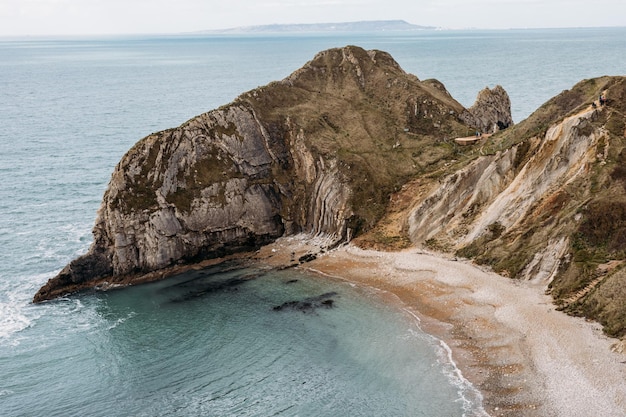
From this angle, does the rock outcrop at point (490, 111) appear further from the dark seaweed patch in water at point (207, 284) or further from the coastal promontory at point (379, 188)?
the dark seaweed patch in water at point (207, 284)

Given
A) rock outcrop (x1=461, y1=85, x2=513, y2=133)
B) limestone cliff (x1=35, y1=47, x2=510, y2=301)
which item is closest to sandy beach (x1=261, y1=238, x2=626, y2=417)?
limestone cliff (x1=35, y1=47, x2=510, y2=301)

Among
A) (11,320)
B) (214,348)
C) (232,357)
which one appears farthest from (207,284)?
(11,320)

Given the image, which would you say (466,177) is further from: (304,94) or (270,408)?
(270,408)

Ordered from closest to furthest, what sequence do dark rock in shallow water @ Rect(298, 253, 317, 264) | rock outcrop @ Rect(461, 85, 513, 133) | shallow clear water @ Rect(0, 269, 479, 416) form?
shallow clear water @ Rect(0, 269, 479, 416) → dark rock in shallow water @ Rect(298, 253, 317, 264) → rock outcrop @ Rect(461, 85, 513, 133)

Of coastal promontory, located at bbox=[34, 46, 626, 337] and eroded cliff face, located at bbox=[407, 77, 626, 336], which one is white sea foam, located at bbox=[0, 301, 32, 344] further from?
eroded cliff face, located at bbox=[407, 77, 626, 336]

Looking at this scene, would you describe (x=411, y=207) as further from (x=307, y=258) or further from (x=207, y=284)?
(x=207, y=284)

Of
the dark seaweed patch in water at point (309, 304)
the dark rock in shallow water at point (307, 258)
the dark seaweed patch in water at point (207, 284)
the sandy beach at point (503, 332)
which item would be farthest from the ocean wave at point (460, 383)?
the dark seaweed patch in water at point (207, 284)

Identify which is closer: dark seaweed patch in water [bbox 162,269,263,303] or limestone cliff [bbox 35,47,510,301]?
dark seaweed patch in water [bbox 162,269,263,303]
